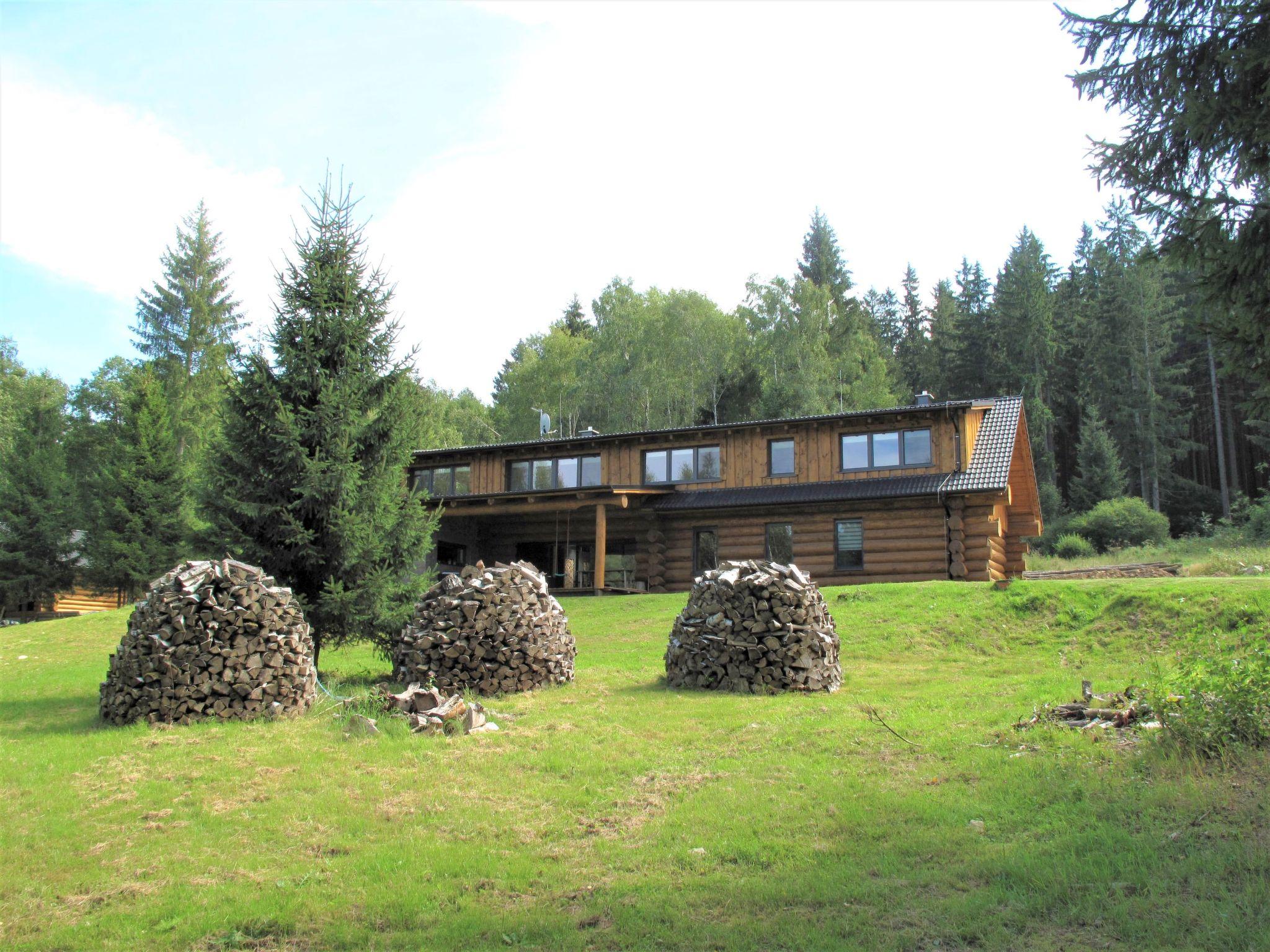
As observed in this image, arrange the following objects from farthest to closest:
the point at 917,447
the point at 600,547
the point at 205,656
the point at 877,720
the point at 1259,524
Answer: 1. the point at 1259,524
2. the point at 917,447
3. the point at 600,547
4. the point at 205,656
5. the point at 877,720

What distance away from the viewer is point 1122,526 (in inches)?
1585

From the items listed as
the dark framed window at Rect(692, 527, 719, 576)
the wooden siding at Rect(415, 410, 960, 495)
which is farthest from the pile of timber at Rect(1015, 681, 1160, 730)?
the dark framed window at Rect(692, 527, 719, 576)

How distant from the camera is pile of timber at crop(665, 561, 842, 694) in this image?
12.4m

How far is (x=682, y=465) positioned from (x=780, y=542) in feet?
14.0

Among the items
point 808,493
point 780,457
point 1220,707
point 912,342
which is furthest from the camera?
point 912,342

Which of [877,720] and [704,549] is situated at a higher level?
[704,549]

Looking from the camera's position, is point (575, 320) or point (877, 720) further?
point (575, 320)

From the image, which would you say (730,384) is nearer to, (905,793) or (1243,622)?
(1243,622)

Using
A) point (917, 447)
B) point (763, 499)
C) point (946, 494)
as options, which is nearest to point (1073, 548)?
point (917, 447)

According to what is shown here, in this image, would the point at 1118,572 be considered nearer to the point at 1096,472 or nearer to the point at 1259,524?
the point at 1259,524

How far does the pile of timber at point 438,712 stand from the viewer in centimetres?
1023

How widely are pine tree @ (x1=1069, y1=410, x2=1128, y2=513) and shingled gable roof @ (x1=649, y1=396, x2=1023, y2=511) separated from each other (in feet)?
74.6

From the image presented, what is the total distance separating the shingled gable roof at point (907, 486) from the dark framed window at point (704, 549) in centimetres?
109

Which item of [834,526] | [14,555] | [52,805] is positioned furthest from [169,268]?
[52,805]
